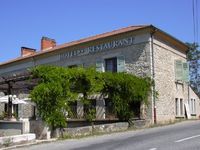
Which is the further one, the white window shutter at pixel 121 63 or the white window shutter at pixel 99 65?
the white window shutter at pixel 99 65

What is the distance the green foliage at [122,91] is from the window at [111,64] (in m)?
3.53

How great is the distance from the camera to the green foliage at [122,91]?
2180 centimetres

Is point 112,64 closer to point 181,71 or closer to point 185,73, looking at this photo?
point 181,71

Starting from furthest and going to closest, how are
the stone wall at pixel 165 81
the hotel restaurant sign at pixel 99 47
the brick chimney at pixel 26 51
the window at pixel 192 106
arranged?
the brick chimney at pixel 26 51 → the window at pixel 192 106 → the hotel restaurant sign at pixel 99 47 → the stone wall at pixel 165 81

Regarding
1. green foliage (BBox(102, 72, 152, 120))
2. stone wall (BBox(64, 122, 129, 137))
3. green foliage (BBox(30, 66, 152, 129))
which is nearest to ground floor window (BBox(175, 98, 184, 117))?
green foliage (BBox(30, 66, 152, 129))

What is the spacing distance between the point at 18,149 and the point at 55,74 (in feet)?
17.9

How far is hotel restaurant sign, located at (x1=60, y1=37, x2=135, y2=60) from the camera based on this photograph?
25.1 meters

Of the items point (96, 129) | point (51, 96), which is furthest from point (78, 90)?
point (96, 129)

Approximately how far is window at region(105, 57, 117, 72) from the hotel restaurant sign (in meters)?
→ 0.94

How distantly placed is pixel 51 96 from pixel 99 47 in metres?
10.6

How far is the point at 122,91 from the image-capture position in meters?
22.3

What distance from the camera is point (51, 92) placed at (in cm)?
1705

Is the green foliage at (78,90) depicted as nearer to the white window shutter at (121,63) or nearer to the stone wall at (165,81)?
the stone wall at (165,81)

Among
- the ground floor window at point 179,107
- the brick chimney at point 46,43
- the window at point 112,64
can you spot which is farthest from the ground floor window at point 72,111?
the brick chimney at point 46,43
